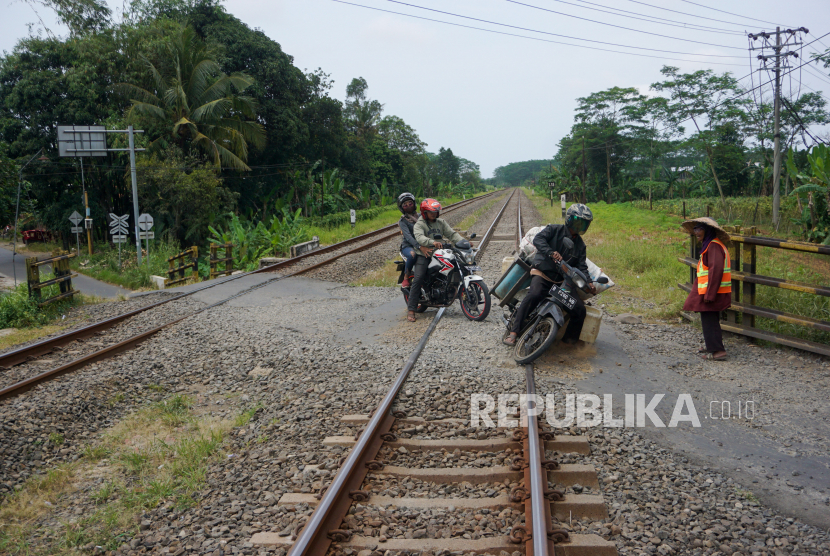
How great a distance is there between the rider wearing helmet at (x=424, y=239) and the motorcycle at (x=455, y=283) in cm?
11

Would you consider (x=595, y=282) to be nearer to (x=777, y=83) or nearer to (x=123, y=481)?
(x=123, y=481)

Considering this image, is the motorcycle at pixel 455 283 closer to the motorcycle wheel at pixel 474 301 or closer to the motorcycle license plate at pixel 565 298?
the motorcycle wheel at pixel 474 301

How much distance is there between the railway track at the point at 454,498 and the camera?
120 inches

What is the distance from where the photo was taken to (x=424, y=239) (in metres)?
8.20

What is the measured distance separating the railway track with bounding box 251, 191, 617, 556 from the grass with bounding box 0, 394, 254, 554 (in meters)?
1.03


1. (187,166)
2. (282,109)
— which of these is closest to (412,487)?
(187,166)

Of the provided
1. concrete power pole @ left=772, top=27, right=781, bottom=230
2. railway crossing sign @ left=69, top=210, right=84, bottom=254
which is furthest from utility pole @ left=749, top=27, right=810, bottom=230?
railway crossing sign @ left=69, top=210, right=84, bottom=254

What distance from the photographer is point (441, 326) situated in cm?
800

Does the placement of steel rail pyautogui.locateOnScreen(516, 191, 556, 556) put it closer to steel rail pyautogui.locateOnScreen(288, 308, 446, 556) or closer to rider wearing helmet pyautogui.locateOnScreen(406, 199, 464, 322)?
steel rail pyautogui.locateOnScreen(288, 308, 446, 556)

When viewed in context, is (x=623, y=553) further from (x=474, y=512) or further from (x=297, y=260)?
(x=297, y=260)

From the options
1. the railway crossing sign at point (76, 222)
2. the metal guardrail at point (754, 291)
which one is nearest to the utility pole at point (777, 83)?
the metal guardrail at point (754, 291)

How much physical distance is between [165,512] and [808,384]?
5623 mm

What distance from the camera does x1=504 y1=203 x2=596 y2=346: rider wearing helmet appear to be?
6.02 meters

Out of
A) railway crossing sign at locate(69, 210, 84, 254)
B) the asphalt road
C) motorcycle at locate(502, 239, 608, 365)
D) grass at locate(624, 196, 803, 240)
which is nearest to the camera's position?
motorcycle at locate(502, 239, 608, 365)
